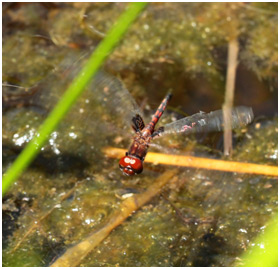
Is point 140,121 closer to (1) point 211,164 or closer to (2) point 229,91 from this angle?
(1) point 211,164

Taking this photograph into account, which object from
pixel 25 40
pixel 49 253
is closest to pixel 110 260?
pixel 49 253

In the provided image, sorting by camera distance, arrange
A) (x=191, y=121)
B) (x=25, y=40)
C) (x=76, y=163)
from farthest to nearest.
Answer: (x=25, y=40) < (x=76, y=163) < (x=191, y=121)

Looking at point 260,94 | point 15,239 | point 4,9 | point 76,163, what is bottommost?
point 15,239

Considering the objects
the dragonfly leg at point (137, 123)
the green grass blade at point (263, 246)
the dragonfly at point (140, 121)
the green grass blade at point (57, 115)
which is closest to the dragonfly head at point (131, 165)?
the dragonfly at point (140, 121)

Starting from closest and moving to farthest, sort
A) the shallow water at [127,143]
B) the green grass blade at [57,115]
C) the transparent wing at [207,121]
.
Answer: the green grass blade at [57,115] → the transparent wing at [207,121] → the shallow water at [127,143]

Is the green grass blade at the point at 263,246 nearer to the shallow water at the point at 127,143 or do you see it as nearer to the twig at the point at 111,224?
the shallow water at the point at 127,143

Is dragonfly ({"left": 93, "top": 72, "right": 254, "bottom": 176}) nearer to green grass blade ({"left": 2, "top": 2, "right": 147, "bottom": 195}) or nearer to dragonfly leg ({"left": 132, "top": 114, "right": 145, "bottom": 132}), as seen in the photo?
dragonfly leg ({"left": 132, "top": 114, "right": 145, "bottom": 132})

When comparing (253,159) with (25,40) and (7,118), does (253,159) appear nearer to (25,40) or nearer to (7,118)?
(7,118)

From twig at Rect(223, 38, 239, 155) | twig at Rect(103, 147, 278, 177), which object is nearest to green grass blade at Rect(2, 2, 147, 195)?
twig at Rect(223, 38, 239, 155)
